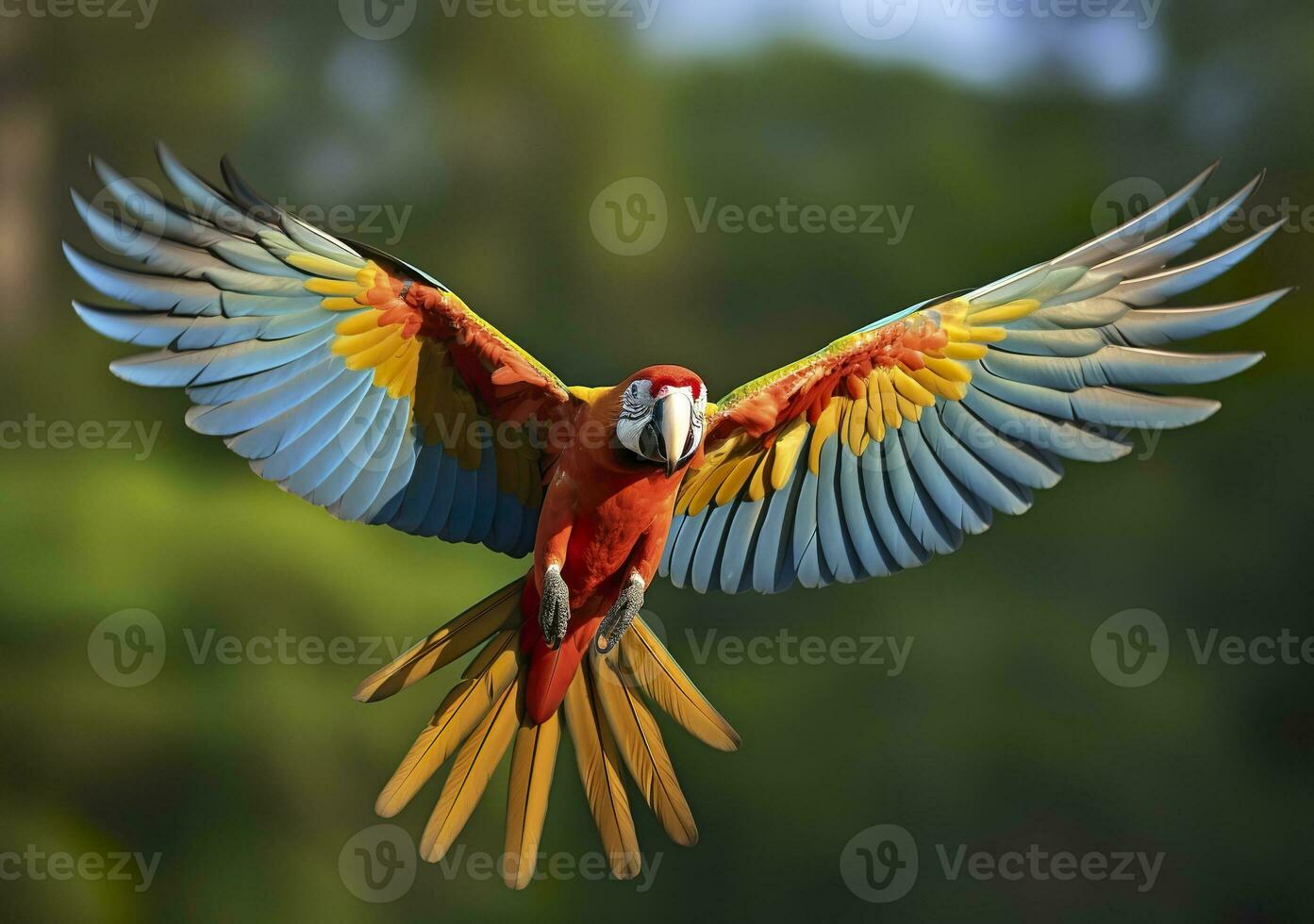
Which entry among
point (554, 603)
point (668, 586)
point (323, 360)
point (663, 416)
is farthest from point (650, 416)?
point (668, 586)

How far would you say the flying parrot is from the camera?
1.40 meters

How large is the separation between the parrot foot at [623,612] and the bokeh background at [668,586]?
165cm

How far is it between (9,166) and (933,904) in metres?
3.26

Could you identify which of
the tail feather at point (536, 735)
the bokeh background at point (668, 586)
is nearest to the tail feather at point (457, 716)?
the tail feather at point (536, 735)

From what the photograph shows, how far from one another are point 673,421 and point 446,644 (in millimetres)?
557

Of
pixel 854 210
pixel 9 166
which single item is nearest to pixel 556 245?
pixel 854 210

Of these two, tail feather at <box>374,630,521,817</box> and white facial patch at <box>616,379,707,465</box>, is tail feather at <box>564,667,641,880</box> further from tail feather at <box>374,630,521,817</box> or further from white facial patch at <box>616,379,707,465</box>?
white facial patch at <box>616,379,707,465</box>

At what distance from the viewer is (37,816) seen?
115 inches

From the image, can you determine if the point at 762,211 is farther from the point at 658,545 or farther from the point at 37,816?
the point at 37,816

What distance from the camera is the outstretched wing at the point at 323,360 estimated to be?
1363 millimetres

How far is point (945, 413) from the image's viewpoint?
1.72 m

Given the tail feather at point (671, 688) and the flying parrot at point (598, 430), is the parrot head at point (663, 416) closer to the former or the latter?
the flying parrot at point (598, 430)

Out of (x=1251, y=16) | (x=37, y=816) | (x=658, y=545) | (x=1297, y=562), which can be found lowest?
(x=37, y=816)

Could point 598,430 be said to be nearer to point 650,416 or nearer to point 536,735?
point 650,416
